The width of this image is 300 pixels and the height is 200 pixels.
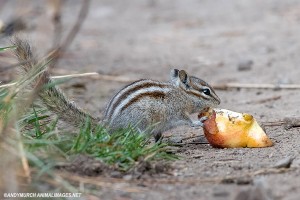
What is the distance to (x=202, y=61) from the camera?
11719mm

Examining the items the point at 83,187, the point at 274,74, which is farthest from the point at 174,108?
the point at 274,74

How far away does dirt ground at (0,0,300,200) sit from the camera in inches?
187

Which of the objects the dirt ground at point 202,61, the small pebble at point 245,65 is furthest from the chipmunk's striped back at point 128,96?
the small pebble at point 245,65

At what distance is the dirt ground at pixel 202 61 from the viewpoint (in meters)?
4.74

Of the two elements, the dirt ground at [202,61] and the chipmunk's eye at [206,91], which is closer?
the dirt ground at [202,61]

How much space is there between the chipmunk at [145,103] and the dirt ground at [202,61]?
0.29 meters

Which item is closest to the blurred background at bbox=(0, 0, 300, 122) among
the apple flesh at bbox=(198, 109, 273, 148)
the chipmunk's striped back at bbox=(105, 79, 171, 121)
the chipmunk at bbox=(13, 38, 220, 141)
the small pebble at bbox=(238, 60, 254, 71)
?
the small pebble at bbox=(238, 60, 254, 71)

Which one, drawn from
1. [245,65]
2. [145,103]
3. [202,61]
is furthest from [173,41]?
[145,103]

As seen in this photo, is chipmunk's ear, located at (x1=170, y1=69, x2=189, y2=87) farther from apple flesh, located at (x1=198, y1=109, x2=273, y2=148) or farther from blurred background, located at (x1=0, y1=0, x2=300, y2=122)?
blurred background, located at (x1=0, y1=0, x2=300, y2=122)

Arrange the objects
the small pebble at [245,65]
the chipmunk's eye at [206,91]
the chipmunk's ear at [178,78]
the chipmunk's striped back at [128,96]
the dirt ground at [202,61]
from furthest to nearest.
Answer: the small pebble at [245,65]
the chipmunk's eye at [206,91]
the chipmunk's ear at [178,78]
the chipmunk's striped back at [128,96]
the dirt ground at [202,61]

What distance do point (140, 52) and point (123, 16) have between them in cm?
391

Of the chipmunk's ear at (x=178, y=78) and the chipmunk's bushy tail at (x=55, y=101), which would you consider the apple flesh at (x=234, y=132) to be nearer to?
the chipmunk's ear at (x=178, y=78)

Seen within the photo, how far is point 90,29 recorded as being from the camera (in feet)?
48.9

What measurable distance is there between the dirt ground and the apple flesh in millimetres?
106
